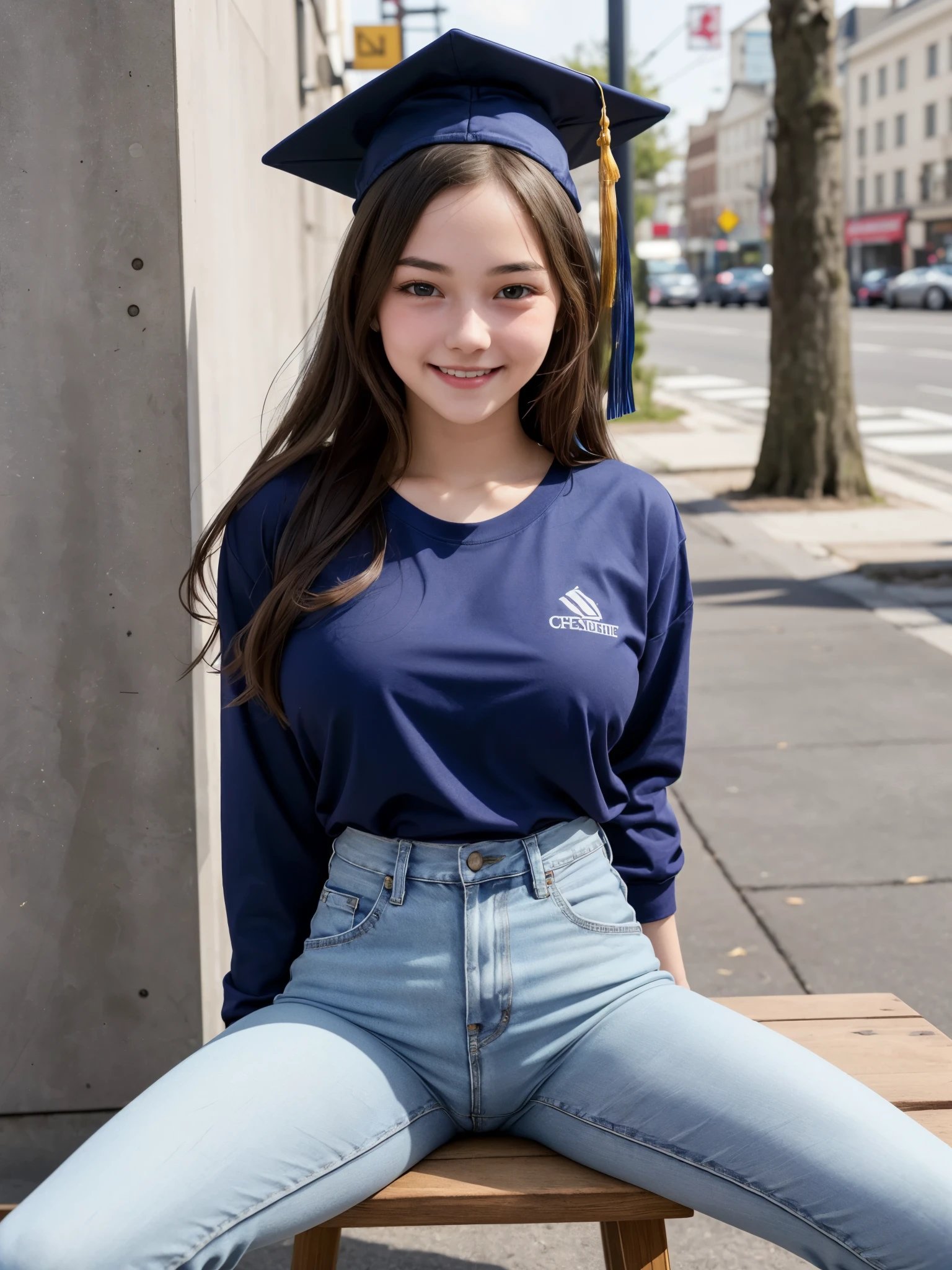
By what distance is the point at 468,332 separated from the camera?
196cm

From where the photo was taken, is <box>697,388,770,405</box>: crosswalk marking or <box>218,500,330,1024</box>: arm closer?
<box>218,500,330,1024</box>: arm

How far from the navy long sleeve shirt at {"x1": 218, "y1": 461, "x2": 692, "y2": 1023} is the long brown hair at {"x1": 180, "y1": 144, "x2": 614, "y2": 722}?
3cm

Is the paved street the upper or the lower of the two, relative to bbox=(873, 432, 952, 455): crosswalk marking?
upper

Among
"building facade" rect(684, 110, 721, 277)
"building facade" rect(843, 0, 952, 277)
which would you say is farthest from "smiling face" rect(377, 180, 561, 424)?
"building facade" rect(684, 110, 721, 277)

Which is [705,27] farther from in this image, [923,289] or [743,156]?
[743,156]

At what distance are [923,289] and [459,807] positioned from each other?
43.4 m

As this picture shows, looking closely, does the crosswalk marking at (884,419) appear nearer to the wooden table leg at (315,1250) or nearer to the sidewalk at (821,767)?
the sidewalk at (821,767)

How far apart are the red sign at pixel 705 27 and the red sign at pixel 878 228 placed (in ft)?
83.8

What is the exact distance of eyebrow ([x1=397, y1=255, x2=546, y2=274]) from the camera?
1962 millimetres

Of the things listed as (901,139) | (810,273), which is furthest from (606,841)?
(901,139)

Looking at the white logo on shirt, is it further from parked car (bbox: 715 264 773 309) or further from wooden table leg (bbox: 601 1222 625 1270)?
parked car (bbox: 715 264 773 309)

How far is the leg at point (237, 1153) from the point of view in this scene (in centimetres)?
154

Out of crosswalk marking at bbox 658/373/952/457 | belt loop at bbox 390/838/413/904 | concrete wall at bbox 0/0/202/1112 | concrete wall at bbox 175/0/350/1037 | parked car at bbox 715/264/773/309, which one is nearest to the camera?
belt loop at bbox 390/838/413/904

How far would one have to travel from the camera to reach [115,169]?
2.24m
